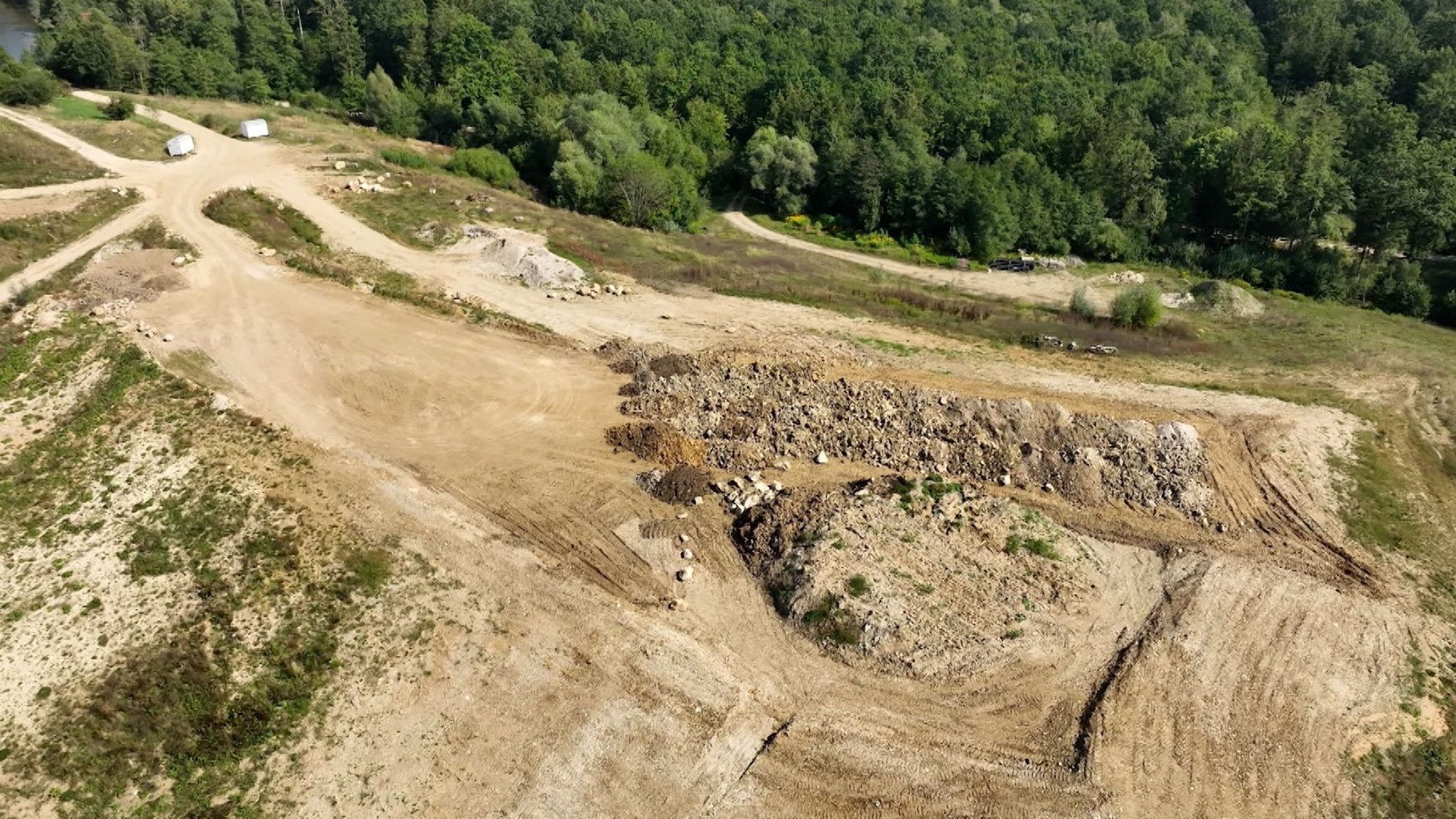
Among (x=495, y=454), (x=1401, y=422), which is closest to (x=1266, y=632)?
(x=1401, y=422)

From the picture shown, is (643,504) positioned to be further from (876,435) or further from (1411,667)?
(1411,667)

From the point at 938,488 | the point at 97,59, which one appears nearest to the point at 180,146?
the point at 97,59

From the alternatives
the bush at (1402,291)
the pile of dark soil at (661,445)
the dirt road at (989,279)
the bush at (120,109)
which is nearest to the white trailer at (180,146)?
the bush at (120,109)

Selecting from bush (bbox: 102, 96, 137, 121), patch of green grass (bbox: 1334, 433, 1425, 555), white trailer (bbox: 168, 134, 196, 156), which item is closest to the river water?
bush (bbox: 102, 96, 137, 121)

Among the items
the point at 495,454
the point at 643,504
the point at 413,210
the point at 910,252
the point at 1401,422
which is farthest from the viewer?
the point at 910,252

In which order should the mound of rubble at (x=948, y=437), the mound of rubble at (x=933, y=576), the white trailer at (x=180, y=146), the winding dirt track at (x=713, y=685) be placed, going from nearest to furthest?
the winding dirt track at (x=713, y=685) → the mound of rubble at (x=933, y=576) → the mound of rubble at (x=948, y=437) → the white trailer at (x=180, y=146)

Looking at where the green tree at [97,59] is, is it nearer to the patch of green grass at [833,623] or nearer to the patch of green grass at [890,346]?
the patch of green grass at [890,346]
